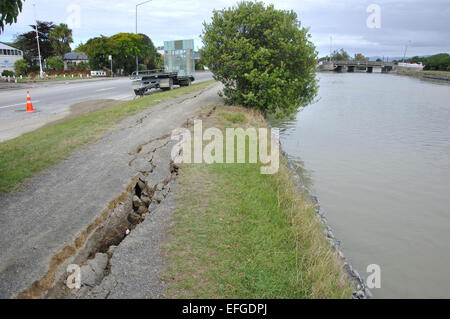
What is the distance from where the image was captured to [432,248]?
6.07 m

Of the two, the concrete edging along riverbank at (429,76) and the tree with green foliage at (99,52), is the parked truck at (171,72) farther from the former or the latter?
the concrete edging along riverbank at (429,76)

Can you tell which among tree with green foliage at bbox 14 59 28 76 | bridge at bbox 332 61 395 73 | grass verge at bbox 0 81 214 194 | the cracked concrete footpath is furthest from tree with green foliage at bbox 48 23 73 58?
bridge at bbox 332 61 395 73

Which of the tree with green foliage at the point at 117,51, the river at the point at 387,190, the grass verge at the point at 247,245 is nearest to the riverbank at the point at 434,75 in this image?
the river at the point at 387,190

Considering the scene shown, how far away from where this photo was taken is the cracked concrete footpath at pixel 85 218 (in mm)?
3207

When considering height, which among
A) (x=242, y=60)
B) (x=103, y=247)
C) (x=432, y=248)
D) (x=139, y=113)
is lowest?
(x=432, y=248)

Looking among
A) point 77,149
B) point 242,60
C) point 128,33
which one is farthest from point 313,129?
point 128,33

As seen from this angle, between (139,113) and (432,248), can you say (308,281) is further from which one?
(139,113)

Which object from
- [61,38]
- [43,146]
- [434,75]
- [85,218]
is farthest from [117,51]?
[434,75]

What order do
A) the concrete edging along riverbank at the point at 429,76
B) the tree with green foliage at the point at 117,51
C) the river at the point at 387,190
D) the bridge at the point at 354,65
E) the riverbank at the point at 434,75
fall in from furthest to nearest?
the bridge at the point at 354,65, the riverbank at the point at 434,75, the concrete edging along riverbank at the point at 429,76, the tree with green foliage at the point at 117,51, the river at the point at 387,190

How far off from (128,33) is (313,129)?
40.1 meters

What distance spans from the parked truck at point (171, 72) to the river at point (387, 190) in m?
7.67

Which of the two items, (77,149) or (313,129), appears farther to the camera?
(313,129)

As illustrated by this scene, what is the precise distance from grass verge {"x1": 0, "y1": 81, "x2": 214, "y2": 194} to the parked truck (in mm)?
8250

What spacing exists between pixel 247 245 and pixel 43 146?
549 centimetres
